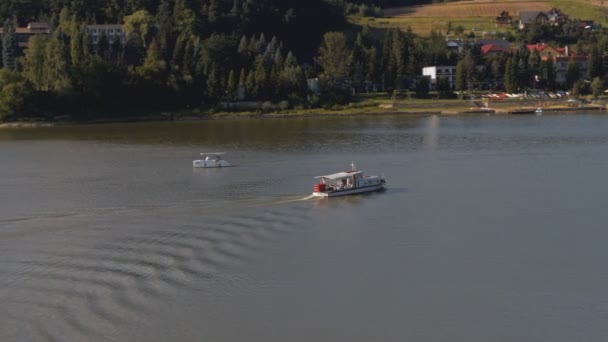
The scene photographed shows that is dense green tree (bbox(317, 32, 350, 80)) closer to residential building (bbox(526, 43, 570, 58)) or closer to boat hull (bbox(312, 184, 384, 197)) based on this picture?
residential building (bbox(526, 43, 570, 58))

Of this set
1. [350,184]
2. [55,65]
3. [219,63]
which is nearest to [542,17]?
[219,63]

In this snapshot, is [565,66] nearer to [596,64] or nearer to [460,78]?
[596,64]

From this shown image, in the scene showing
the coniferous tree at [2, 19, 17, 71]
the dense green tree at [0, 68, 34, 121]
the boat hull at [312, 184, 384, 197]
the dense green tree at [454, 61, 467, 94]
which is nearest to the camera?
the boat hull at [312, 184, 384, 197]

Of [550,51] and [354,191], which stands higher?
[550,51]

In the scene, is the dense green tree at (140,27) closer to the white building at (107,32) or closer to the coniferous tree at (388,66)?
the white building at (107,32)

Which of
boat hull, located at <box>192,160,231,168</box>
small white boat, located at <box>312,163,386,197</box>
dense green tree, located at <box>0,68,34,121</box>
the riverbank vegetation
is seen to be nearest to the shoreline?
the riverbank vegetation

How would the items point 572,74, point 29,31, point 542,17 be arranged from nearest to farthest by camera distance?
point 572,74 → point 29,31 → point 542,17
